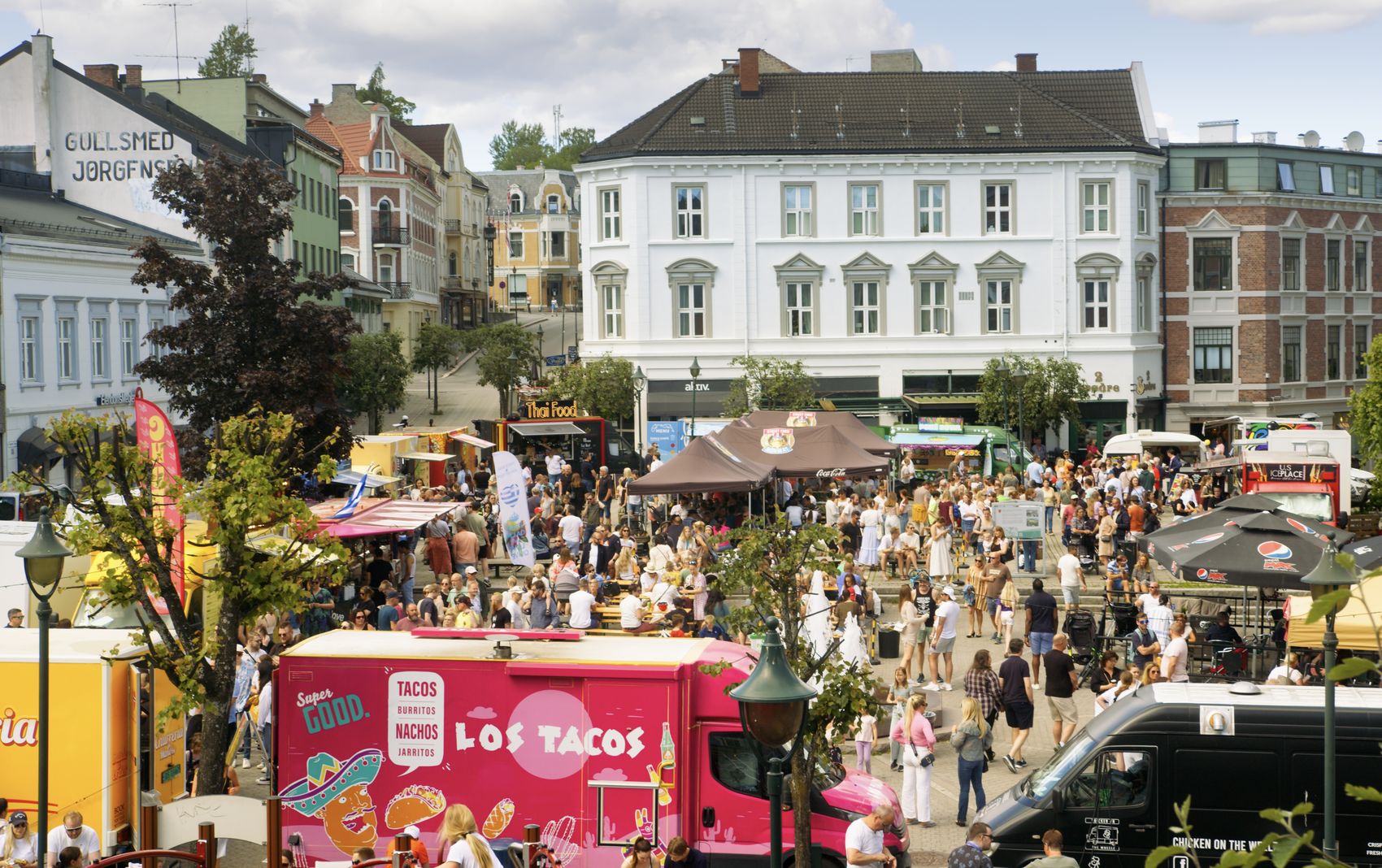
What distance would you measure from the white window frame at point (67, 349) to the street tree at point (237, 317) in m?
8.28

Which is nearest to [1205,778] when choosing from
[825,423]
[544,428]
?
[825,423]

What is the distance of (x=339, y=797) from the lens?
11977mm

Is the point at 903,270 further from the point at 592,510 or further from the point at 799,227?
the point at 592,510

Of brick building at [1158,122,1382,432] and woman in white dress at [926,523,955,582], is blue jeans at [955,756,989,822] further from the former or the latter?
brick building at [1158,122,1382,432]

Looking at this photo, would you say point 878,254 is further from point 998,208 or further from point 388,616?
point 388,616

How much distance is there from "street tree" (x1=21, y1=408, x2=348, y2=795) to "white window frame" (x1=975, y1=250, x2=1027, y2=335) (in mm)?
36731

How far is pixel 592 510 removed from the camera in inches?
1091

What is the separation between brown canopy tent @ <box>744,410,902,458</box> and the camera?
3077 cm

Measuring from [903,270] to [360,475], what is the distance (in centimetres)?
2381

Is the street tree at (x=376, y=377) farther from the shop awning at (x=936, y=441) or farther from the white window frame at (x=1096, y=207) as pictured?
the white window frame at (x=1096, y=207)

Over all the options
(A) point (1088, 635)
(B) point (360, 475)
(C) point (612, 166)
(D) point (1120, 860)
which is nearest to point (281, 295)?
(B) point (360, 475)

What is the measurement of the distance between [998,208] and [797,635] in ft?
119

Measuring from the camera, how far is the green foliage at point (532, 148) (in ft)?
379

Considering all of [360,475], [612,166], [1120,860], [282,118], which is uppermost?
[282,118]
